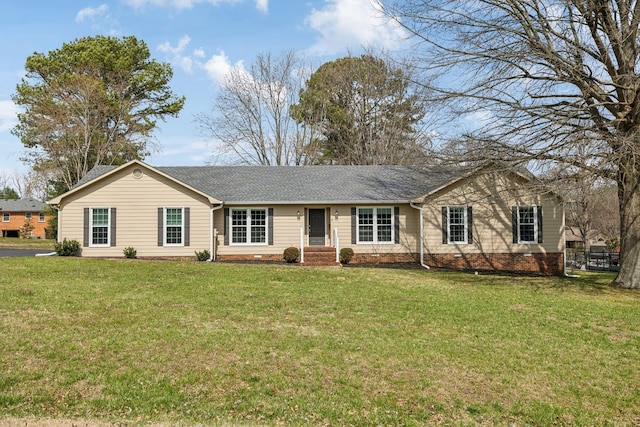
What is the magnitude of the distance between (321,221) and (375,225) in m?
2.31

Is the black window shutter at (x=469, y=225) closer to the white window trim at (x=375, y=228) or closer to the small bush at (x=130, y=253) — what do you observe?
the white window trim at (x=375, y=228)

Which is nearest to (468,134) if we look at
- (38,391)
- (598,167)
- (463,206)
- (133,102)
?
(598,167)

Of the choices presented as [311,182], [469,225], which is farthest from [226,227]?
[469,225]

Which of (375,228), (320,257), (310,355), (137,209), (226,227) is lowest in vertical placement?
(310,355)

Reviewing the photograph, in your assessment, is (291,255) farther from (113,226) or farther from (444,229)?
(113,226)

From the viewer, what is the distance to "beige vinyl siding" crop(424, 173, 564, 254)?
18.6m

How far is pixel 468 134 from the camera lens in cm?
1290

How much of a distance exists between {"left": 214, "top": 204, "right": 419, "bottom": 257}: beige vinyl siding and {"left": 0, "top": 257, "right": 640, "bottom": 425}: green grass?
23.4 feet

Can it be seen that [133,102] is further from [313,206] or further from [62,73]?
[313,206]

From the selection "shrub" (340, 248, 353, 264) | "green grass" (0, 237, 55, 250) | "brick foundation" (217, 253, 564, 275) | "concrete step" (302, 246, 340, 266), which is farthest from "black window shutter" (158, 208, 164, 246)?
"green grass" (0, 237, 55, 250)

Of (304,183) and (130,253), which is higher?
(304,183)

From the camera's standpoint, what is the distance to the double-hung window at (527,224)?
Result: 61.5 feet

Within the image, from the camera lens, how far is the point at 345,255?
1831 cm

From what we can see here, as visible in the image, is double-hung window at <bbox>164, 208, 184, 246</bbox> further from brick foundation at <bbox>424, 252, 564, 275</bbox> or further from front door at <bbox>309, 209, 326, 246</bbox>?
brick foundation at <bbox>424, 252, 564, 275</bbox>
